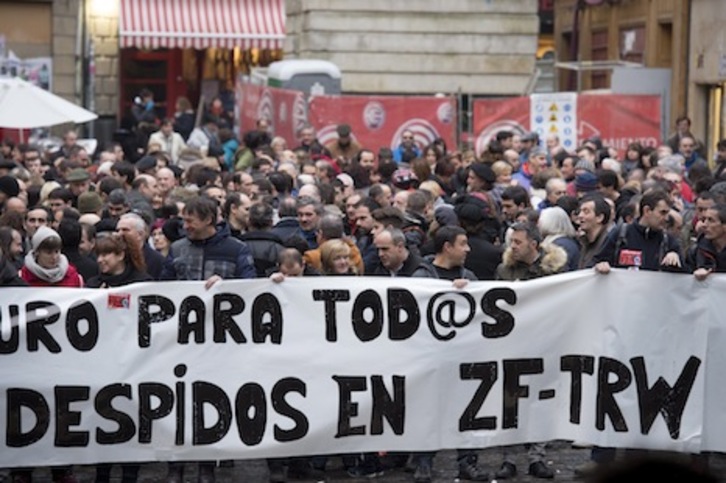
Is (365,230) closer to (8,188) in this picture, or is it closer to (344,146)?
(8,188)

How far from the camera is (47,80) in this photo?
30.7 meters

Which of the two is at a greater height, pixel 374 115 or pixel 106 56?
pixel 106 56

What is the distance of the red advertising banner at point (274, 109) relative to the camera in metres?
24.3

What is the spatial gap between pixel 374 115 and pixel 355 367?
1494 centimetres

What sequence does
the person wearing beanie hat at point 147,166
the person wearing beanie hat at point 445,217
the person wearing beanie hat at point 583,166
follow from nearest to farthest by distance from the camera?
the person wearing beanie hat at point 445,217
the person wearing beanie hat at point 583,166
the person wearing beanie hat at point 147,166

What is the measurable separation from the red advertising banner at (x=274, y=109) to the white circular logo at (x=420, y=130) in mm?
1231

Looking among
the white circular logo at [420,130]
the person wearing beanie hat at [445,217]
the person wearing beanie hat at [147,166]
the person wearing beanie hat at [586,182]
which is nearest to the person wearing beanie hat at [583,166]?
the person wearing beanie hat at [586,182]

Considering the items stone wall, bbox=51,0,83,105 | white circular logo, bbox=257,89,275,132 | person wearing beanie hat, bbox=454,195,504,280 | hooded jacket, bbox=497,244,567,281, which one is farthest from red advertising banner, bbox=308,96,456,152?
stone wall, bbox=51,0,83,105

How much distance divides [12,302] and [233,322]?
1.08 meters

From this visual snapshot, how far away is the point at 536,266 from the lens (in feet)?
34.2

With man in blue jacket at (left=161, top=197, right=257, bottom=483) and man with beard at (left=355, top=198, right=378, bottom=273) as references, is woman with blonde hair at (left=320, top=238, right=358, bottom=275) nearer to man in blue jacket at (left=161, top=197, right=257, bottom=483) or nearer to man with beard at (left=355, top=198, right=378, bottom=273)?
man in blue jacket at (left=161, top=197, right=257, bottom=483)

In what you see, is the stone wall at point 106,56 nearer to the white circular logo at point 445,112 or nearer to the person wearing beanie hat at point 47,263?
the white circular logo at point 445,112

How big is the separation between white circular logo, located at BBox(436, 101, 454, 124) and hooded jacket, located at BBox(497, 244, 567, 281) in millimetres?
13859

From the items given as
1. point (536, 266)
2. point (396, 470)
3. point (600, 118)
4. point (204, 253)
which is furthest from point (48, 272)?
point (600, 118)
